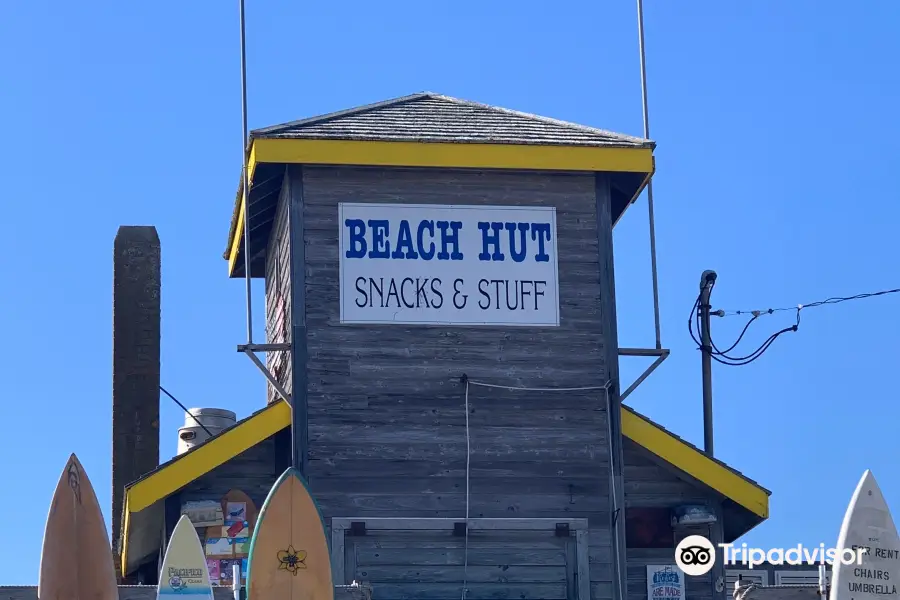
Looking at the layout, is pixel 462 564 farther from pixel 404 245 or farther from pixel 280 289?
pixel 280 289

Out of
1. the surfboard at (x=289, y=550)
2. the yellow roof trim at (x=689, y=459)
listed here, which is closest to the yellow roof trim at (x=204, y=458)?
the yellow roof trim at (x=689, y=459)

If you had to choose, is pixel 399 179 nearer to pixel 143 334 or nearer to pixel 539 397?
pixel 539 397

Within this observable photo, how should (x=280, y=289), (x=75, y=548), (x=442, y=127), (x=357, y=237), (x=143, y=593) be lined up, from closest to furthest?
(x=75, y=548), (x=143, y=593), (x=357, y=237), (x=442, y=127), (x=280, y=289)

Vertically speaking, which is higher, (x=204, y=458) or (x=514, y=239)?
(x=514, y=239)

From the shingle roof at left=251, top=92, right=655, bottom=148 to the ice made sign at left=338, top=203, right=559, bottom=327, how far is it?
2.35 feet

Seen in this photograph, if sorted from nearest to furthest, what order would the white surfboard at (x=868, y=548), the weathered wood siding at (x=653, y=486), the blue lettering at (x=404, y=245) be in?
the white surfboard at (x=868, y=548)
the blue lettering at (x=404, y=245)
the weathered wood siding at (x=653, y=486)

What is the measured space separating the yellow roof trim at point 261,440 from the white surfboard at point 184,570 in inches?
109

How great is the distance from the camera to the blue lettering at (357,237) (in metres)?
17.2

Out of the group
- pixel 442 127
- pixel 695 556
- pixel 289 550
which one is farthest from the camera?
Result: pixel 442 127

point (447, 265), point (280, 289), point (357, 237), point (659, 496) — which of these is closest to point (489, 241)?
point (447, 265)

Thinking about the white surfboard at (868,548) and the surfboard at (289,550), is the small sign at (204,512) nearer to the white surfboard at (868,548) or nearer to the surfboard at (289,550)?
the surfboard at (289,550)

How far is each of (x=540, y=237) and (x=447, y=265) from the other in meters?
1.03

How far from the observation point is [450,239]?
17391 mm

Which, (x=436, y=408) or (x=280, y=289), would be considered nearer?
(x=436, y=408)
